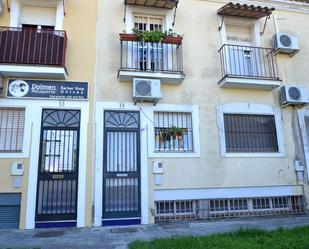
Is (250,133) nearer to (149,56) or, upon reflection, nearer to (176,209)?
(176,209)

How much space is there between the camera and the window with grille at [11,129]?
7.80 metres

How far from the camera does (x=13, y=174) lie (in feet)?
24.5

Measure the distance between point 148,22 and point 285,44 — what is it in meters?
4.64

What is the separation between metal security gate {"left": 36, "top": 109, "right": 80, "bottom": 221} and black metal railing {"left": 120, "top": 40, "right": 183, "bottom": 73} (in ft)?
7.32

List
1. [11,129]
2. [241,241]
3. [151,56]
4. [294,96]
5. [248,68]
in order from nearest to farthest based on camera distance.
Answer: [241,241]
[11,129]
[151,56]
[294,96]
[248,68]

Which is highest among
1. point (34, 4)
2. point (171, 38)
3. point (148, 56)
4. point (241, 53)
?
point (34, 4)

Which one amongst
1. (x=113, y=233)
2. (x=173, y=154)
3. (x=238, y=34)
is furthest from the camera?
(x=238, y=34)

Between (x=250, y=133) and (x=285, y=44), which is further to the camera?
(x=285, y=44)

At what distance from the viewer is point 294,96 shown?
30.8 feet

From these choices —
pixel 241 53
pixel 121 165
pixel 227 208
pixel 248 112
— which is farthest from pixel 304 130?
pixel 121 165

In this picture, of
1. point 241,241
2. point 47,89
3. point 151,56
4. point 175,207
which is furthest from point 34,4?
point 241,241

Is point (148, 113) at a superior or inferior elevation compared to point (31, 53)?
inferior

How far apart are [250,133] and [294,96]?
6.16 feet

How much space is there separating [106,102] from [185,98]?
2.39 meters
